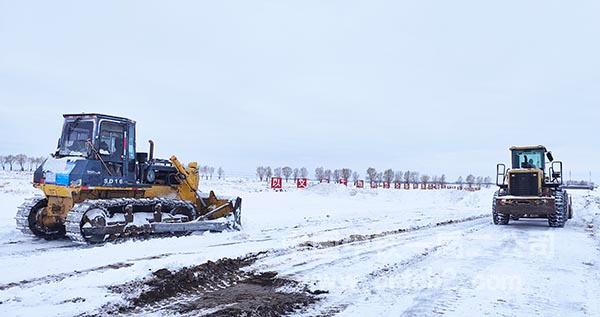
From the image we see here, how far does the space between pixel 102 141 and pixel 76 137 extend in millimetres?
709

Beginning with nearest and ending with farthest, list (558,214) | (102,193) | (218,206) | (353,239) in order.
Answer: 1. (102,193)
2. (353,239)
3. (218,206)
4. (558,214)

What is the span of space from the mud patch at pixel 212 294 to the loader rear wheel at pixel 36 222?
5644mm

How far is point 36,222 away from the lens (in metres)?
11.2

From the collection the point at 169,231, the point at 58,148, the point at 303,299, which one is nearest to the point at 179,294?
the point at 303,299

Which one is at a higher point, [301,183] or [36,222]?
[301,183]

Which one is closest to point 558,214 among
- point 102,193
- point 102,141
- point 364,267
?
point 364,267

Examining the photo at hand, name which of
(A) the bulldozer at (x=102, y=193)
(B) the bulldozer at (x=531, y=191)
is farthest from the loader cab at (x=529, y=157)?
(A) the bulldozer at (x=102, y=193)

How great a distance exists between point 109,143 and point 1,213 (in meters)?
6.57

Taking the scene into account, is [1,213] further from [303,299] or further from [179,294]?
[303,299]

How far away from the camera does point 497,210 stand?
54.9 ft

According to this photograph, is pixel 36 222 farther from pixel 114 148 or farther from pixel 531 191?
pixel 531 191

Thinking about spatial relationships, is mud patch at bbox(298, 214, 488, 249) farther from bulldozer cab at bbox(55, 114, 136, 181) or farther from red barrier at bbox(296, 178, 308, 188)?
red barrier at bbox(296, 178, 308, 188)

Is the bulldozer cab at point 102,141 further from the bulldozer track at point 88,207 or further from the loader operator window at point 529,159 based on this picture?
the loader operator window at point 529,159

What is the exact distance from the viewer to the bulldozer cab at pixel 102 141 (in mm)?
11203
